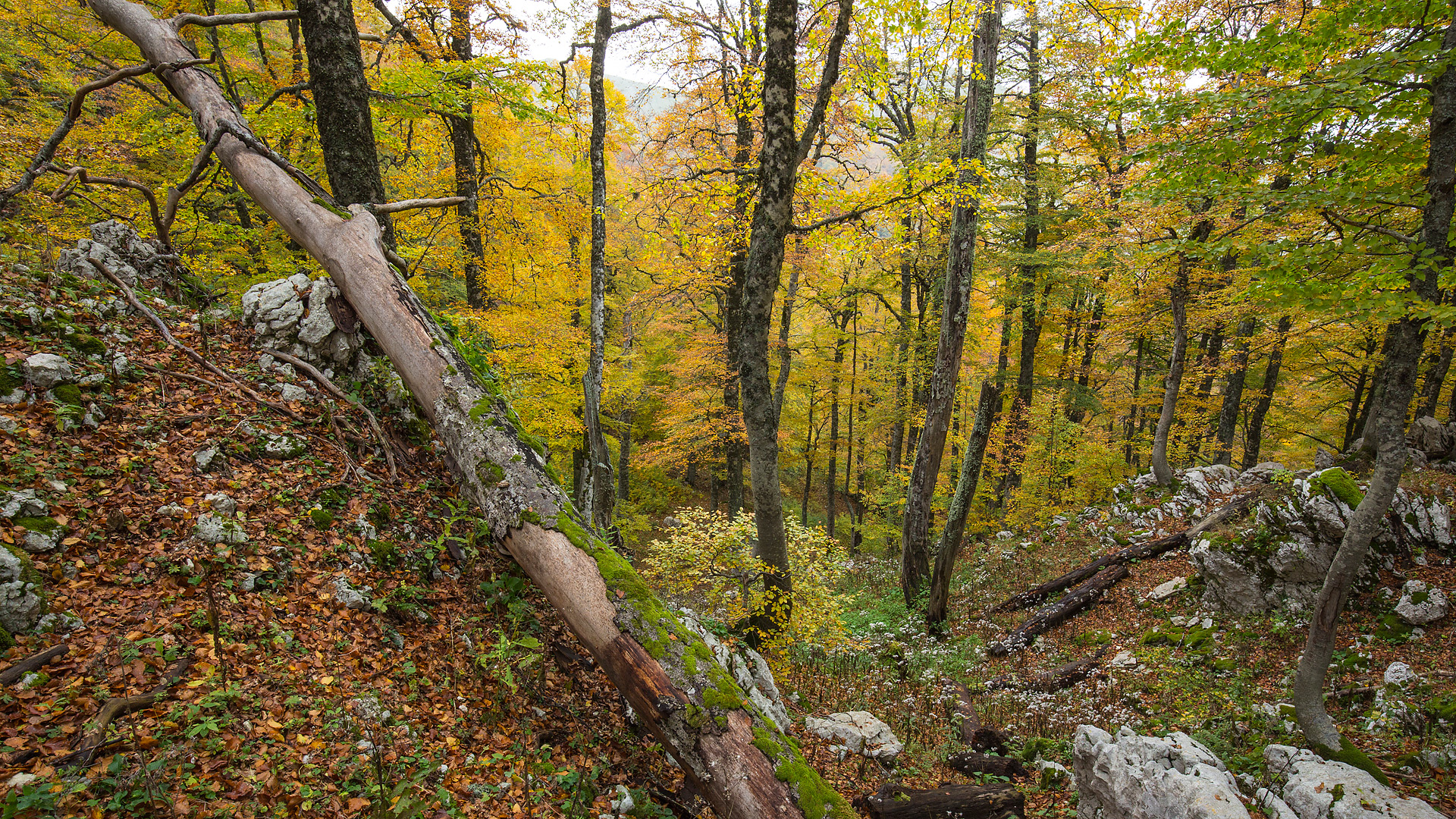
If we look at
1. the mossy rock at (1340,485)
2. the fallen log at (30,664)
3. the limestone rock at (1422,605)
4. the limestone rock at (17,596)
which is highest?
the limestone rock at (17,596)

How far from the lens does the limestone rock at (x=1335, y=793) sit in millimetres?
4012

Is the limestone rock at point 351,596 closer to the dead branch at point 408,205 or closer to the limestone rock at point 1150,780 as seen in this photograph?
the dead branch at point 408,205

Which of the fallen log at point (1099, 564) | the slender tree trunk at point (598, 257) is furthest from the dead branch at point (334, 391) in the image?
the fallen log at point (1099, 564)

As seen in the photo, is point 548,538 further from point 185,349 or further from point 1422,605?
point 1422,605

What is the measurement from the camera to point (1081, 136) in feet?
45.2

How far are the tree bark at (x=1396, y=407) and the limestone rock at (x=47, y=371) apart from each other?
397 inches

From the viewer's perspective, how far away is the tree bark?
4.54 m

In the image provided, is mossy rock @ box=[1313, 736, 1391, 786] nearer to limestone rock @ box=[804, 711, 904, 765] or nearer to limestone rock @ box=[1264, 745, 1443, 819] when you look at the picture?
limestone rock @ box=[1264, 745, 1443, 819]

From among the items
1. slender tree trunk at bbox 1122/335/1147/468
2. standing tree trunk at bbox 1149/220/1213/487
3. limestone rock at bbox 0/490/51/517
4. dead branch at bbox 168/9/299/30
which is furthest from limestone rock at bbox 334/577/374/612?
slender tree trunk at bbox 1122/335/1147/468

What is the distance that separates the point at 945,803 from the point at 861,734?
3.98ft

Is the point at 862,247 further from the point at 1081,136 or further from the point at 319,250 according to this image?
the point at 1081,136

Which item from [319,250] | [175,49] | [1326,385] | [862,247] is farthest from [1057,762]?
[1326,385]

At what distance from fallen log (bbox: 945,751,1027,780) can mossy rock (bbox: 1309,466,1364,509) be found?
5.77 meters

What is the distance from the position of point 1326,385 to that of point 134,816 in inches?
1019
